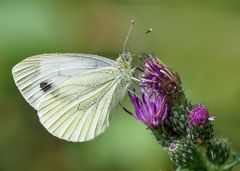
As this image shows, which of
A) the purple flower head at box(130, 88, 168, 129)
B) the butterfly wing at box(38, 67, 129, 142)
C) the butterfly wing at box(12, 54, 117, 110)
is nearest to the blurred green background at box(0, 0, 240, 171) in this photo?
the butterfly wing at box(38, 67, 129, 142)

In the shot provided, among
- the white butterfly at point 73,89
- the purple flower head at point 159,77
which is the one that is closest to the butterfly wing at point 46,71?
the white butterfly at point 73,89

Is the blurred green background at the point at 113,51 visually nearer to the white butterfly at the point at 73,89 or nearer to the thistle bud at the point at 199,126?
the white butterfly at the point at 73,89

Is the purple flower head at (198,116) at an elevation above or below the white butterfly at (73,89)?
above

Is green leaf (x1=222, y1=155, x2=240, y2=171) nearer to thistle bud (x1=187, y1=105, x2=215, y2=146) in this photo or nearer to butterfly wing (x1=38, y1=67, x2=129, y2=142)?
thistle bud (x1=187, y1=105, x2=215, y2=146)

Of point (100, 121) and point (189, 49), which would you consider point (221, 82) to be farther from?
point (100, 121)

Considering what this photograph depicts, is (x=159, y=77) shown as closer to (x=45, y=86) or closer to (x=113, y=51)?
(x=45, y=86)

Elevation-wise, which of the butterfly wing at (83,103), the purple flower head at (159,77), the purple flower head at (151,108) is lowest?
the butterfly wing at (83,103)
